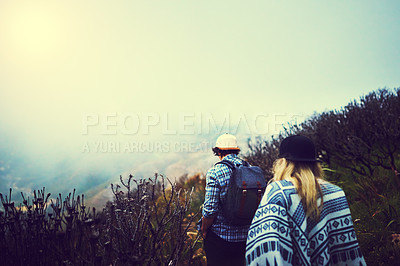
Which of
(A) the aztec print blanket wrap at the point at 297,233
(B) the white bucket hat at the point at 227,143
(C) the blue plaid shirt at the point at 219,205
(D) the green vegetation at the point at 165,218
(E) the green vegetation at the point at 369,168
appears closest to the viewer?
(A) the aztec print blanket wrap at the point at 297,233

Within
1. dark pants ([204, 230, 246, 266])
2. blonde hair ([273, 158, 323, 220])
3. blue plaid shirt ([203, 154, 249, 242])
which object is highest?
blonde hair ([273, 158, 323, 220])

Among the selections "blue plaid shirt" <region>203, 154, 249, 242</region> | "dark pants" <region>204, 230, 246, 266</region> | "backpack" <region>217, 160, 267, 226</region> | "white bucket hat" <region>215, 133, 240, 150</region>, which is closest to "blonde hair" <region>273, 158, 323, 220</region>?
"backpack" <region>217, 160, 267, 226</region>

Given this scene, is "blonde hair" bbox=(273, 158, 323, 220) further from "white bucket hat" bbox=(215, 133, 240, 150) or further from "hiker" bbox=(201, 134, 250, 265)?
"white bucket hat" bbox=(215, 133, 240, 150)

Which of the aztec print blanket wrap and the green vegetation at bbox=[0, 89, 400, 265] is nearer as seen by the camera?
the aztec print blanket wrap

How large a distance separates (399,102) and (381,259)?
17.8 ft

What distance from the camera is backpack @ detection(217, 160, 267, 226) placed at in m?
2.44

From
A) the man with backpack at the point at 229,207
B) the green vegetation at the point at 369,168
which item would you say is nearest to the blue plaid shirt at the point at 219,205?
the man with backpack at the point at 229,207

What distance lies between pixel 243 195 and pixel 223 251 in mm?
673

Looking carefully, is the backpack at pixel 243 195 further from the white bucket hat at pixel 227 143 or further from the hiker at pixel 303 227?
the hiker at pixel 303 227

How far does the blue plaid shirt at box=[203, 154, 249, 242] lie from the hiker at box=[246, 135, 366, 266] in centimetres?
91

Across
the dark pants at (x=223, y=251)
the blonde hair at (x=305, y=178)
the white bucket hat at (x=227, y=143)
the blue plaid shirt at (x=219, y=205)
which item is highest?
Answer: the white bucket hat at (x=227, y=143)

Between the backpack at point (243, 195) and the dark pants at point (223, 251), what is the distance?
0.26m

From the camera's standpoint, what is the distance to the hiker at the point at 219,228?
259 cm

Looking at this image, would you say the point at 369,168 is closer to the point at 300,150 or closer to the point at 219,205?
the point at 219,205
